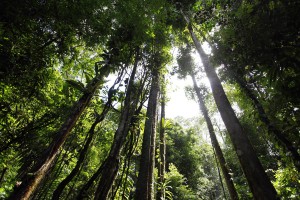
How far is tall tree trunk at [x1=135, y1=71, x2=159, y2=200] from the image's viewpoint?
5.33 metres

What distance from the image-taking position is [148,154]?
6.14 m

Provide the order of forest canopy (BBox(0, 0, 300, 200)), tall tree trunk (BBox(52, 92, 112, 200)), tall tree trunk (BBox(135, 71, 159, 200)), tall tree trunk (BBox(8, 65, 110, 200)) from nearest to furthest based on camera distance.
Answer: tall tree trunk (BBox(8, 65, 110, 200)) < forest canopy (BBox(0, 0, 300, 200)) < tall tree trunk (BBox(52, 92, 112, 200)) < tall tree trunk (BBox(135, 71, 159, 200))

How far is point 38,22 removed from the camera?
5.44m

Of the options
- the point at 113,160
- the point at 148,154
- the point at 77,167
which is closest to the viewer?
the point at 113,160

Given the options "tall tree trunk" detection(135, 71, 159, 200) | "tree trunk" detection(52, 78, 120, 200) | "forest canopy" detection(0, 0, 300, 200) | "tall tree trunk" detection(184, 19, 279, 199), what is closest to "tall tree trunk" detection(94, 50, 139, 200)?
"forest canopy" detection(0, 0, 300, 200)

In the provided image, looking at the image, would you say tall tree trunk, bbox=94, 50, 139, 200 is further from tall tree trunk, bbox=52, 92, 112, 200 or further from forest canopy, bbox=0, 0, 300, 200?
tall tree trunk, bbox=52, 92, 112, 200

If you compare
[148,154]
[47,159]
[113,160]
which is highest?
[148,154]

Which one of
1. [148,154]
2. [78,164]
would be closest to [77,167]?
[78,164]

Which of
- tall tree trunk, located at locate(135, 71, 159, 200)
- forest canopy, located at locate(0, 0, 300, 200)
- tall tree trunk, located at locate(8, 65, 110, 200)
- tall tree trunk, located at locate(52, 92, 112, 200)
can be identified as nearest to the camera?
tall tree trunk, located at locate(8, 65, 110, 200)

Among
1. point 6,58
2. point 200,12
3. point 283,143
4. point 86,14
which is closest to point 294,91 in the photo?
point 283,143

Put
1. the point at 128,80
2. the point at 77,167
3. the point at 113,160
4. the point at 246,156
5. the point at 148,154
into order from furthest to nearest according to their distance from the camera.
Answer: the point at 148,154 < the point at 128,80 < the point at 77,167 < the point at 246,156 < the point at 113,160

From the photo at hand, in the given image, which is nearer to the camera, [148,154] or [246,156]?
[246,156]

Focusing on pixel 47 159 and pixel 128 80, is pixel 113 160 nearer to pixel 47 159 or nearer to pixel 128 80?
pixel 47 159

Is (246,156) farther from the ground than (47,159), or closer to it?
farther from the ground
